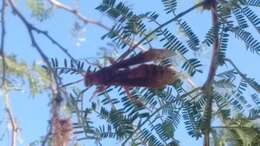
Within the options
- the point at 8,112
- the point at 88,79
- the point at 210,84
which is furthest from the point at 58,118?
the point at 8,112

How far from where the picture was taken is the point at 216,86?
48.9 inches

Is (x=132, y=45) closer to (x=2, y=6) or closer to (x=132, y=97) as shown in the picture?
(x=132, y=97)

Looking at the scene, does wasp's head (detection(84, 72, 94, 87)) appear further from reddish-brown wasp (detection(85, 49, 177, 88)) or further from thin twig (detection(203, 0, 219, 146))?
thin twig (detection(203, 0, 219, 146))

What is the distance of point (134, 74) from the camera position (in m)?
1.15

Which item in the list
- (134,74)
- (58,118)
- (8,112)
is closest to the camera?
(134,74)

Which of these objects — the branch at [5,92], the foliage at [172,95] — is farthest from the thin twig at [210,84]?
the branch at [5,92]

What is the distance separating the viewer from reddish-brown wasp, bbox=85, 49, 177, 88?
1.15 meters

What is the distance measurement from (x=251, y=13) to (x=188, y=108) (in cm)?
23

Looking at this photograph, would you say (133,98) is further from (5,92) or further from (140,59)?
(5,92)

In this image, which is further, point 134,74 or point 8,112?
point 8,112

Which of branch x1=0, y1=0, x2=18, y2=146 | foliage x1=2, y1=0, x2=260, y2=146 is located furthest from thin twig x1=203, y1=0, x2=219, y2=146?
branch x1=0, y1=0, x2=18, y2=146

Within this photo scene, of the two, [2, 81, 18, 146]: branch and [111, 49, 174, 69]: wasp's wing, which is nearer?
[111, 49, 174, 69]: wasp's wing

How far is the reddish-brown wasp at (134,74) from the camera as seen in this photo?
1.15 metres

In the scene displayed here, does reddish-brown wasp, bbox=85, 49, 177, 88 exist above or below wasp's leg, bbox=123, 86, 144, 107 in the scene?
above
